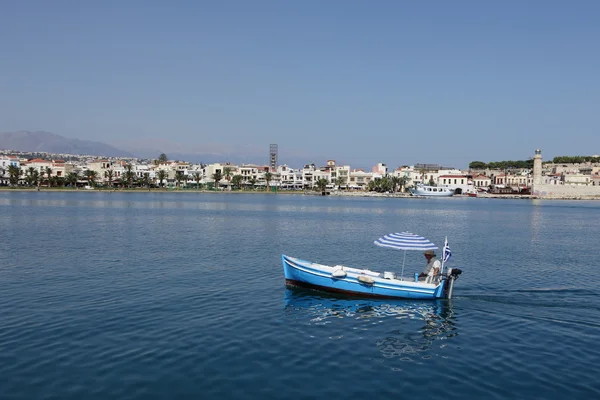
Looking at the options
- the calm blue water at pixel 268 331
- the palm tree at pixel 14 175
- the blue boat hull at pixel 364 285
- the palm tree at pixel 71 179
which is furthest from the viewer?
the palm tree at pixel 71 179

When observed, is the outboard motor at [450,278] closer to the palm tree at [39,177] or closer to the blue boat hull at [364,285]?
the blue boat hull at [364,285]

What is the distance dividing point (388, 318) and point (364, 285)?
3.06 meters

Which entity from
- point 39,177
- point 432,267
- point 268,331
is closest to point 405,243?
point 432,267

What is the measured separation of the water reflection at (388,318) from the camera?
18.7 m

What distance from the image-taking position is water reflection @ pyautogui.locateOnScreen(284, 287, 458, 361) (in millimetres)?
18719

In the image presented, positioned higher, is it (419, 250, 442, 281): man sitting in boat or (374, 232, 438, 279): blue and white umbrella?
(374, 232, 438, 279): blue and white umbrella

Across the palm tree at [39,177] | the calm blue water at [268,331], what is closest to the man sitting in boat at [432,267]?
the calm blue water at [268,331]

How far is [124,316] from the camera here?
68.8ft

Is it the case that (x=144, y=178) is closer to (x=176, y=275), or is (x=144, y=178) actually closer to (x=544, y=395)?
(x=176, y=275)

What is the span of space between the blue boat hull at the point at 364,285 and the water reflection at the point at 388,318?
1.20 ft

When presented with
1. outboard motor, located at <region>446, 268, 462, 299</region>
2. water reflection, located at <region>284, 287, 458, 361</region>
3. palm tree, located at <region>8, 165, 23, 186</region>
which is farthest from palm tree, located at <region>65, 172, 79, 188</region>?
outboard motor, located at <region>446, 268, 462, 299</region>

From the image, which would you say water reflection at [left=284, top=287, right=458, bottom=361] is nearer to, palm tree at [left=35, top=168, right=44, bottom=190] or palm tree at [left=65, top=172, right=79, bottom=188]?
palm tree at [left=35, top=168, right=44, bottom=190]

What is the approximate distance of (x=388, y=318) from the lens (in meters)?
22.0

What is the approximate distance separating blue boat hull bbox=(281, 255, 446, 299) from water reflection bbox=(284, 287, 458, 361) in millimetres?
367
